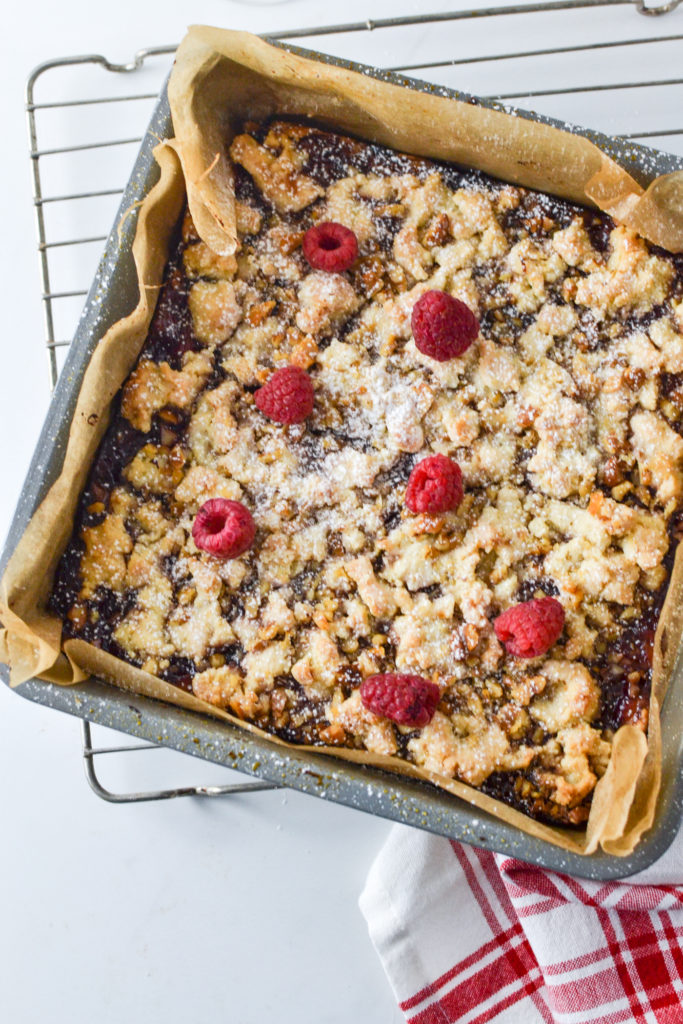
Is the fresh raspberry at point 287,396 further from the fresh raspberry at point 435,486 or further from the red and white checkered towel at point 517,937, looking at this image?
the red and white checkered towel at point 517,937

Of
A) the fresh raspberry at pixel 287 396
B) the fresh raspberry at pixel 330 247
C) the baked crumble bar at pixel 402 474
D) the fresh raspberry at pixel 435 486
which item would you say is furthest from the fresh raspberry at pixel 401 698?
the fresh raspberry at pixel 330 247

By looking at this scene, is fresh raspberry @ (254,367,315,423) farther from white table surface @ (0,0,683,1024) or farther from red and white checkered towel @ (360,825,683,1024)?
red and white checkered towel @ (360,825,683,1024)

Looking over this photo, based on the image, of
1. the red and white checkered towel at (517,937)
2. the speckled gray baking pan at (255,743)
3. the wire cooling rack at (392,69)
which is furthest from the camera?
the wire cooling rack at (392,69)

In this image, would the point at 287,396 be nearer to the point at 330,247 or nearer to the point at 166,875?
the point at 330,247

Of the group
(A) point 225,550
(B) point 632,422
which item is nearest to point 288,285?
(A) point 225,550

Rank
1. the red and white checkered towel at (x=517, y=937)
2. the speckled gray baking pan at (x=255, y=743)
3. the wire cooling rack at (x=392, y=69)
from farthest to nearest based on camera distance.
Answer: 1. the wire cooling rack at (x=392, y=69)
2. the red and white checkered towel at (x=517, y=937)
3. the speckled gray baking pan at (x=255, y=743)

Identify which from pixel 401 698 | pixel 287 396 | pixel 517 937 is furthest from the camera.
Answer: pixel 517 937

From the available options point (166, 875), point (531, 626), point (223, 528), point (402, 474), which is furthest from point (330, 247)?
point (166, 875)
